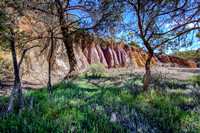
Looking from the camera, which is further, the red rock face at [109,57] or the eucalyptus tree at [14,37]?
the red rock face at [109,57]

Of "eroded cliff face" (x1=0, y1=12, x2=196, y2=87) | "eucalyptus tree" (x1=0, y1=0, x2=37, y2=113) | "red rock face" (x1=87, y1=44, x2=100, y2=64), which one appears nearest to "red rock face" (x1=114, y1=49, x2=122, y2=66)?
"eroded cliff face" (x1=0, y1=12, x2=196, y2=87)

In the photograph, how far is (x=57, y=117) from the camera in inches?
79.0

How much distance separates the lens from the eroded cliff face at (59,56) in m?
6.23

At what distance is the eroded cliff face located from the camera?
6.23 m

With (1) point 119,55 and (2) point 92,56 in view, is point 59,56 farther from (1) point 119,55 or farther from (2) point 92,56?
(1) point 119,55

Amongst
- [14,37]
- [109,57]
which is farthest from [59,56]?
[109,57]

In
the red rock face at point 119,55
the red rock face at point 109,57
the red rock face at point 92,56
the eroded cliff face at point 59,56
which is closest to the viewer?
the eroded cliff face at point 59,56

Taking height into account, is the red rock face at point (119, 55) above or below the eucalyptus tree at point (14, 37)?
above

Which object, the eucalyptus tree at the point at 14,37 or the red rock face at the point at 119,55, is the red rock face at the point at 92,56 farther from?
the eucalyptus tree at the point at 14,37

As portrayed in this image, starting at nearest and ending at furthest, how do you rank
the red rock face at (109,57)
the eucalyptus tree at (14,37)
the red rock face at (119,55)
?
the eucalyptus tree at (14,37) < the red rock face at (109,57) < the red rock face at (119,55)

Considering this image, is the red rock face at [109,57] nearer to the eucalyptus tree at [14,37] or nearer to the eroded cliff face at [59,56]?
the eroded cliff face at [59,56]

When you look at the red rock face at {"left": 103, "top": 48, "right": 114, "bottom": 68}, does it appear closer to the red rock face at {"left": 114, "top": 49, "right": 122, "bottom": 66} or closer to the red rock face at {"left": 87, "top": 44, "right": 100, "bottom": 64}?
the red rock face at {"left": 114, "top": 49, "right": 122, "bottom": 66}

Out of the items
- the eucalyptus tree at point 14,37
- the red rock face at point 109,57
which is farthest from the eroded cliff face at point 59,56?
the eucalyptus tree at point 14,37

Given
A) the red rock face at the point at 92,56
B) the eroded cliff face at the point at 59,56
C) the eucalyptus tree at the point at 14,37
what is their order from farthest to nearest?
the red rock face at the point at 92,56 → the eroded cliff face at the point at 59,56 → the eucalyptus tree at the point at 14,37
